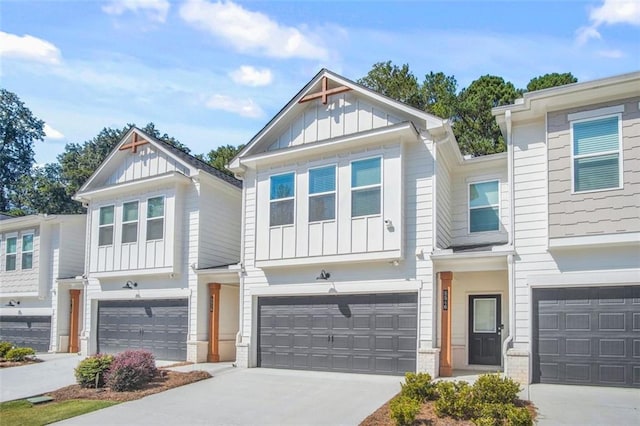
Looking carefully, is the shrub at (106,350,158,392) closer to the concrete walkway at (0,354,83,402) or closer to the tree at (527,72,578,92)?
the concrete walkway at (0,354,83,402)

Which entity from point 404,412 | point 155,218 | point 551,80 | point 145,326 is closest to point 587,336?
point 404,412

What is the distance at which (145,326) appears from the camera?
17.7 m

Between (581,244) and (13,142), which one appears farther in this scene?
(13,142)

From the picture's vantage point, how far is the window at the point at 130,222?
17.9 metres

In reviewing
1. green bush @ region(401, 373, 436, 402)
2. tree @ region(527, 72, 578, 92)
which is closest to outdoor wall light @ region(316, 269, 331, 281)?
green bush @ region(401, 373, 436, 402)

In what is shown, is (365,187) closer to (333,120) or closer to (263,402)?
(333,120)

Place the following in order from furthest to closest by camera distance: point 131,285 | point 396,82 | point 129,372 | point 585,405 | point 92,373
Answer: point 396,82 → point 131,285 → point 92,373 → point 129,372 → point 585,405

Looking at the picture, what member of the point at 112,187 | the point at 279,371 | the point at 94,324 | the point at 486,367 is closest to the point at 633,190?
the point at 486,367

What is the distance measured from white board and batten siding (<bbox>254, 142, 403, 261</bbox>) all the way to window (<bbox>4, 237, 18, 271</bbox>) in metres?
13.3

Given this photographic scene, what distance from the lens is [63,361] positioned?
57.5ft

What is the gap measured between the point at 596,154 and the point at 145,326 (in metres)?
14.1

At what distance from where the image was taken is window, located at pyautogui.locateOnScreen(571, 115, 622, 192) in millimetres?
10898

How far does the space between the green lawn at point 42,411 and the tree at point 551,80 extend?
23.2 m

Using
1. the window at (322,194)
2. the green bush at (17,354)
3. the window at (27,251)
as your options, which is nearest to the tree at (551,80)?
the window at (322,194)
